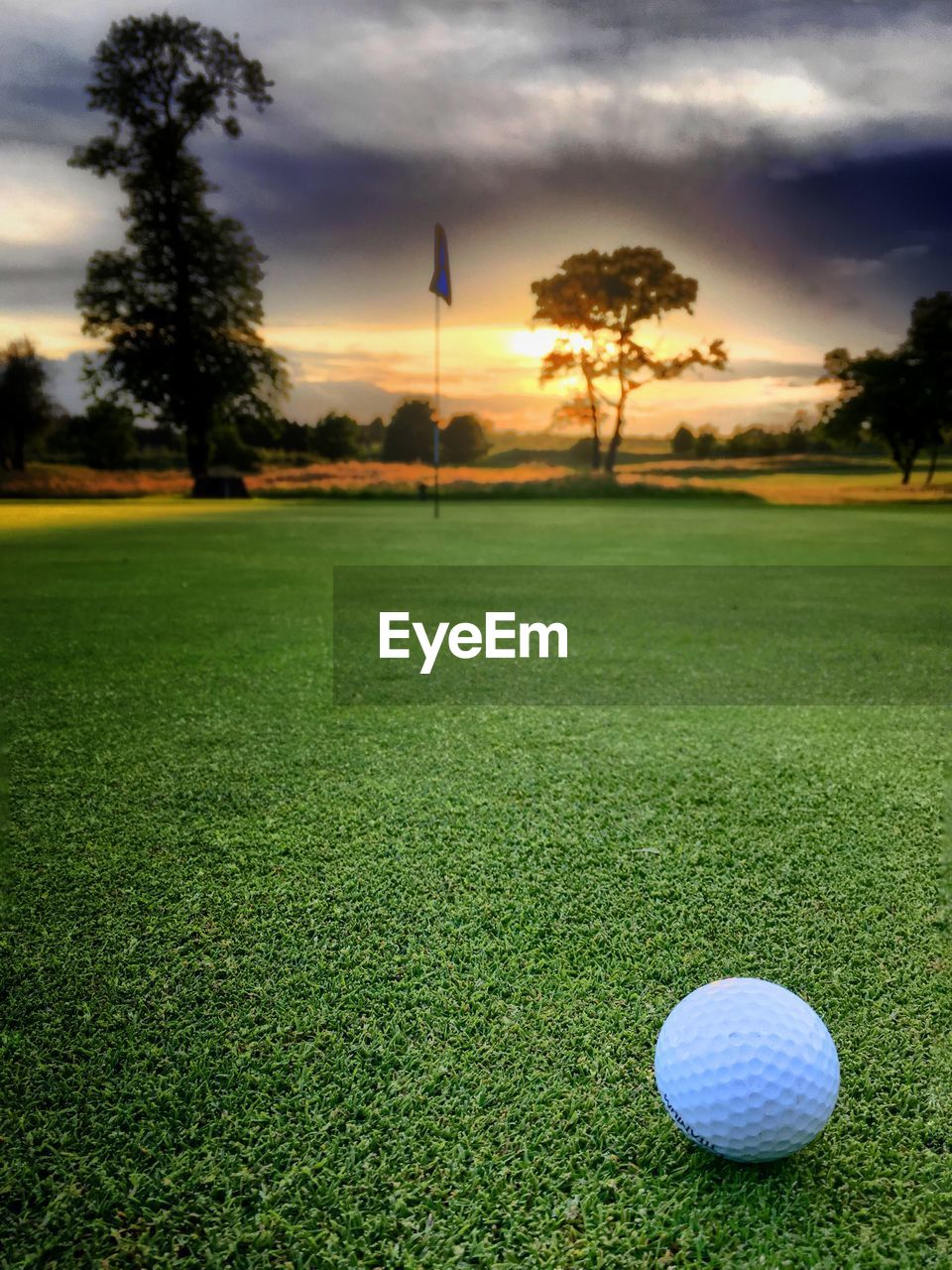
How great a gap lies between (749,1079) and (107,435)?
1009 inches

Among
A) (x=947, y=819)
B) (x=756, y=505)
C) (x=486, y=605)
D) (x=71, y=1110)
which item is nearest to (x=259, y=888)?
(x=71, y=1110)

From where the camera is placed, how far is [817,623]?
627cm

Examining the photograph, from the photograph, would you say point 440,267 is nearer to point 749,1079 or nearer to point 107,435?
point 107,435

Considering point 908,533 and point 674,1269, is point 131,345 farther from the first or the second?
point 674,1269

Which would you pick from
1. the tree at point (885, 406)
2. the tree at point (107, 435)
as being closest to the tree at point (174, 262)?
the tree at point (107, 435)

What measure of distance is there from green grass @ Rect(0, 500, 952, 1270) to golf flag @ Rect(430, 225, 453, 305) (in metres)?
15.2

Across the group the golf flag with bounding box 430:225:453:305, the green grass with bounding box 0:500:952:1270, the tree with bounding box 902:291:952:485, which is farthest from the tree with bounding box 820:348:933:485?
the green grass with bounding box 0:500:952:1270

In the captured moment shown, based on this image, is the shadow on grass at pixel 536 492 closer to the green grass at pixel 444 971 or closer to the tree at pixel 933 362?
the tree at pixel 933 362

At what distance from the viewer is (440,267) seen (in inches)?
688

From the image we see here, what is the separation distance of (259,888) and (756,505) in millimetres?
20943

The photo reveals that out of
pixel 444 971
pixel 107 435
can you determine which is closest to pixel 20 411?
pixel 107 435

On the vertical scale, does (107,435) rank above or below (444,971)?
above

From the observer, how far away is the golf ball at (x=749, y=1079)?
136 centimetres

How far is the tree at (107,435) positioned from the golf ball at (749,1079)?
21498 millimetres
